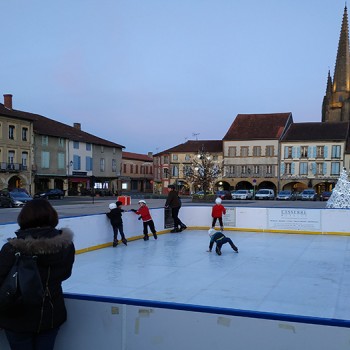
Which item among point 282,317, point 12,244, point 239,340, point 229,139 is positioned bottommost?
point 239,340

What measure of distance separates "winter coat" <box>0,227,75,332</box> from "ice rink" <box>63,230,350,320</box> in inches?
158

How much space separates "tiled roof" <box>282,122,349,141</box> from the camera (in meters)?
51.3

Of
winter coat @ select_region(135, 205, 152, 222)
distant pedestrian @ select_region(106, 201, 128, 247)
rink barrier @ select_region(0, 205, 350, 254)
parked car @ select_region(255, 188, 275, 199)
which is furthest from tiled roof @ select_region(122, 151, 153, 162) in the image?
distant pedestrian @ select_region(106, 201, 128, 247)

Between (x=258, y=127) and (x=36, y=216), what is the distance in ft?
175

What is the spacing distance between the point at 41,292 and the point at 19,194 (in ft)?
99.4

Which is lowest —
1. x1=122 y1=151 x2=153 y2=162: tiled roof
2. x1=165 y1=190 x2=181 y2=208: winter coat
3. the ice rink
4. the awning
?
the ice rink

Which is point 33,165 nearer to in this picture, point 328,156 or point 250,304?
point 328,156

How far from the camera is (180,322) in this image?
2.98m

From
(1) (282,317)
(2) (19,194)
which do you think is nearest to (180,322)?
(1) (282,317)

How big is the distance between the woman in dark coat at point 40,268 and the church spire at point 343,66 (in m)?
83.1

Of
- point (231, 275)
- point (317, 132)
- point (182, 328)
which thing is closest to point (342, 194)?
point (231, 275)

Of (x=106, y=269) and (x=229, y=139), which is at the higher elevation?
(x=229, y=139)

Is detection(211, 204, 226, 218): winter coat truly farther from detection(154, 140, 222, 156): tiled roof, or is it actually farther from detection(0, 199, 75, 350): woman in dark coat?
detection(154, 140, 222, 156): tiled roof

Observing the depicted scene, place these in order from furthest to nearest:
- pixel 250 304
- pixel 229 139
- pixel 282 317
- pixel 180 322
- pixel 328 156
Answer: pixel 229 139
pixel 328 156
pixel 250 304
pixel 180 322
pixel 282 317
